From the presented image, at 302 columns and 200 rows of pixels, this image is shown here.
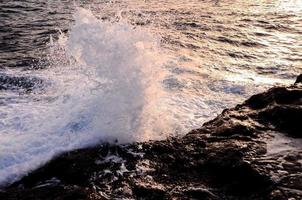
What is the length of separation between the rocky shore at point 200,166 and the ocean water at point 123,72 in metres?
0.51

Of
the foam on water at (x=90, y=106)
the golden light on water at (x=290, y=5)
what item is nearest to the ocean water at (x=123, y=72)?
the foam on water at (x=90, y=106)

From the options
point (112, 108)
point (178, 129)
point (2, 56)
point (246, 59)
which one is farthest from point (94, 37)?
point (246, 59)

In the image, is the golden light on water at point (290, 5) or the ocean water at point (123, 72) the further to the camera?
the golden light on water at point (290, 5)

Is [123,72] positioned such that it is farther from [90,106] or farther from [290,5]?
[290,5]

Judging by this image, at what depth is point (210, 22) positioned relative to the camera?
44.4 ft

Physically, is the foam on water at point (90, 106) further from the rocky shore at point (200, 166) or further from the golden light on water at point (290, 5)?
the golden light on water at point (290, 5)

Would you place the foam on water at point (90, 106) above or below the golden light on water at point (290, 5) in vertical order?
below

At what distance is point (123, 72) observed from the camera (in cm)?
645

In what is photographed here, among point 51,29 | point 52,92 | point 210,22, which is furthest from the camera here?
point 210,22

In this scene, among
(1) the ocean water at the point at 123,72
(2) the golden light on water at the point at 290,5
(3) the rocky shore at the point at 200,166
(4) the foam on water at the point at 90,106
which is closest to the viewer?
(3) the rocky shore at the point at 200,166

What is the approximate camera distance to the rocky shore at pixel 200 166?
384 cm

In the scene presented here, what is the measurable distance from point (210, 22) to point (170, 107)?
7267mm

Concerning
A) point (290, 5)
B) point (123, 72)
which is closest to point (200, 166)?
point (123, 72)

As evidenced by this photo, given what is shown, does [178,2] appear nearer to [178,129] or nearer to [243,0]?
[243,0]
